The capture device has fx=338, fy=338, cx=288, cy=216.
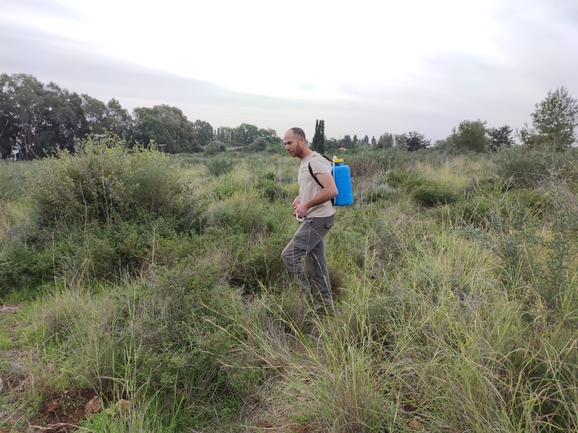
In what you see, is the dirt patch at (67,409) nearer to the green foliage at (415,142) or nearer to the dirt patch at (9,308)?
the dirt patch at (9,308)

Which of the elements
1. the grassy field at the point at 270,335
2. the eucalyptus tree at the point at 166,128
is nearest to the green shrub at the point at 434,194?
the grassy field at the point at 270,335

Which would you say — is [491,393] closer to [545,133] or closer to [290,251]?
[290,251]

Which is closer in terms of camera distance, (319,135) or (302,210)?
(302,210)

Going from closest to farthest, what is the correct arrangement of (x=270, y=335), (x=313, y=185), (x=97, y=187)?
(x=270, y=335) < (x=313, y=185) < (x=97, y=187)

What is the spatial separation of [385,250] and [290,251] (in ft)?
5.62

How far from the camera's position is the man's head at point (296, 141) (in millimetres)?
3625

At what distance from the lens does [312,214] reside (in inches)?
147

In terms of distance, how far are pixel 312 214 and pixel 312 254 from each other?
0.51 metres

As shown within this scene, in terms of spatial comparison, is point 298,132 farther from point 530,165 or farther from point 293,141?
point 530,165

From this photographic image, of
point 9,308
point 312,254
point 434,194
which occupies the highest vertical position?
point 434,194

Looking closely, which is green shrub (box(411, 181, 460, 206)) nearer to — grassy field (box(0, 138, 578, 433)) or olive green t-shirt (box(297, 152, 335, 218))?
grassy field (box(0, 138, 578, 433))

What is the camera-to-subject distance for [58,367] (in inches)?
109

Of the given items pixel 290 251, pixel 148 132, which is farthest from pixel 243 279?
pixel 148 132

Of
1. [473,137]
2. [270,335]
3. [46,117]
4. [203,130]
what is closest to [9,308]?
[270,335]
